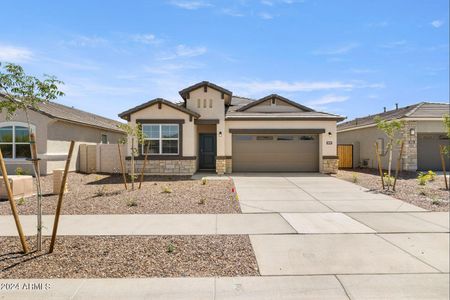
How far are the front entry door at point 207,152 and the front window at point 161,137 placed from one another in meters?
3.05

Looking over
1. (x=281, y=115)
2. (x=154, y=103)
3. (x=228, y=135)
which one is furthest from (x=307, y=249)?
(x=281, y=115)

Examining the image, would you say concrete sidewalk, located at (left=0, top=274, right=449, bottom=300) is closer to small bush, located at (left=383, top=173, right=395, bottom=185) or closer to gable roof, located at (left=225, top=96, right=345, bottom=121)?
small bush, located at (left=383, top=173, right=395, bottom=185)

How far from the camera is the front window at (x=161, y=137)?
15836 millimetres

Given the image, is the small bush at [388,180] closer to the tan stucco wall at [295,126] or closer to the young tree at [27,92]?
the tan stucco wall at [295,126]

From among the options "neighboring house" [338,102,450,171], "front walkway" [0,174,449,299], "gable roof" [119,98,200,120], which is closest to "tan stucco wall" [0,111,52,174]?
"gable roof" [119,98,200,120]

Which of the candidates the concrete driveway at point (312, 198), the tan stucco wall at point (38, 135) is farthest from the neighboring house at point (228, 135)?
the concrete driveway at point (312, 198)

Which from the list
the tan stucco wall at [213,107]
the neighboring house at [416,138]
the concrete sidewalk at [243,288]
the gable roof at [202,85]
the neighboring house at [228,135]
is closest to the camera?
the concrete sidewalk at [243,288]

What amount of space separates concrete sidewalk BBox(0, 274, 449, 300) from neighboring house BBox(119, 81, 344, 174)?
470 inches

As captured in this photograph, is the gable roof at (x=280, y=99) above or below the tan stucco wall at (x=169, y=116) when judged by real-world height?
above

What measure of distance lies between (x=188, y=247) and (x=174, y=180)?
9215 millimetres

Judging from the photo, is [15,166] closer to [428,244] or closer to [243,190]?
[243,190]

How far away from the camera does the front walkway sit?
3850mm

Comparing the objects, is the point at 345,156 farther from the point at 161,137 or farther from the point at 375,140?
the point at 161,137

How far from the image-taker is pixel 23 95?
16.6ft
